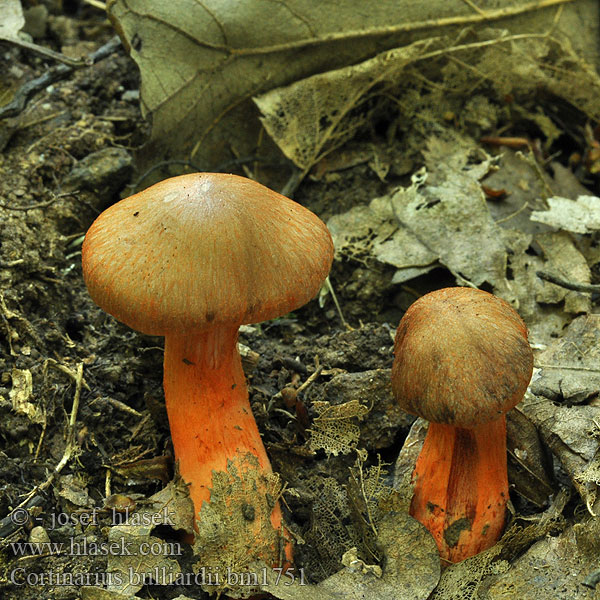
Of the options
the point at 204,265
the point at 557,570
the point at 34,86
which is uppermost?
the point at 204,265

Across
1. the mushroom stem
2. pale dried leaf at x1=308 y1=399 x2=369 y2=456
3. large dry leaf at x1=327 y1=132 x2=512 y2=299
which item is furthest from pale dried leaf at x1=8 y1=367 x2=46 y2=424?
large dry leaf at x1=327 y1=132 x2=512 y2=299

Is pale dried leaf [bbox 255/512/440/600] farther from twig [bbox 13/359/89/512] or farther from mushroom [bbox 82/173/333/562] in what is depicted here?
twig [bbox 13/359/89/512]

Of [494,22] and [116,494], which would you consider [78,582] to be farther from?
[494,22]

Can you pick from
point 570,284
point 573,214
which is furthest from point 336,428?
point 573,214

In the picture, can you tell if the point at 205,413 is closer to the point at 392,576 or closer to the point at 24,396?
the point at 24,396

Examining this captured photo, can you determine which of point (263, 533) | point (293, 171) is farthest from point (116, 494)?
point (293, 171)

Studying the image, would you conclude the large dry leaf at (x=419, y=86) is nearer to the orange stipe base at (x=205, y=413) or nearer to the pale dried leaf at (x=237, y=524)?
the orange stipe base at (x=205, y=413)
